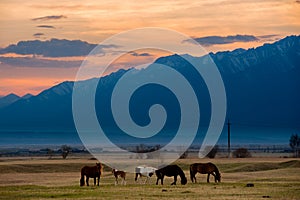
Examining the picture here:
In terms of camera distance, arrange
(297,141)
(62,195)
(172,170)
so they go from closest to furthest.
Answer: (62,195), (172,170), (297,141)

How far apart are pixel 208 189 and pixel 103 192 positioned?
5667mm

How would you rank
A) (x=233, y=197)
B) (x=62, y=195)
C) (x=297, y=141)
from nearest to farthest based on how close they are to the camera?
(x=233, y=197)
(x=62, y=195)
(x=297, y=141)

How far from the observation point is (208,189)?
42938 mm

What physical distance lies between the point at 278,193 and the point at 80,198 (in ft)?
32.1

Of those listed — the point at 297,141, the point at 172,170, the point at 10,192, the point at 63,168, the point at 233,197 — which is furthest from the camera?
the point at 297,141

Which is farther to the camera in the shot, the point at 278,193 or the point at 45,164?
the point at 45,164

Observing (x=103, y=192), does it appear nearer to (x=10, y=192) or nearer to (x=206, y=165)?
(x=10, y=192)

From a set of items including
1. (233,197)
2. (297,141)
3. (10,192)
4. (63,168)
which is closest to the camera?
(233,197)

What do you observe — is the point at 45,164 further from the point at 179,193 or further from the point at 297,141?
the point at 297,141

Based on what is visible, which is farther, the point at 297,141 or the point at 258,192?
the point at 297,141

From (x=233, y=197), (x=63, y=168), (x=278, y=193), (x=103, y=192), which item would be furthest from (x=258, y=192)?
Answer: (x=63, y=168)

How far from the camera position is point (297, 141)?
179 m

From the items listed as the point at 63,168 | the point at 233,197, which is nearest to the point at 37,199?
the point at 233,197

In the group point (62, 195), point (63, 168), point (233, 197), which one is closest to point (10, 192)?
point (62, 195)
